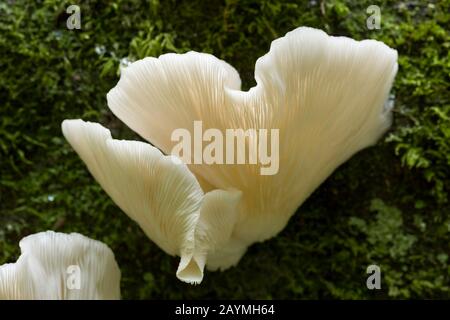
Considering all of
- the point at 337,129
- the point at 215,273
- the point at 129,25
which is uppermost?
the point at 129,25

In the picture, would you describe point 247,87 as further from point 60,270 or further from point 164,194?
point 60,270

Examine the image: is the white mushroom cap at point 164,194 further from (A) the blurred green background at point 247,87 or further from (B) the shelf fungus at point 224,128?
(A) the blurred green background at point 247,87

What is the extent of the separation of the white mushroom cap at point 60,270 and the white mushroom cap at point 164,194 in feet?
A: 0.74

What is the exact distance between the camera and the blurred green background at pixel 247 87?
213 cm

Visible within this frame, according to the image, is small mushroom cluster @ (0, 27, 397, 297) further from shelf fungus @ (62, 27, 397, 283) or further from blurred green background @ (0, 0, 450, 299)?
blurred green background @ (0, 0, 450, 299)

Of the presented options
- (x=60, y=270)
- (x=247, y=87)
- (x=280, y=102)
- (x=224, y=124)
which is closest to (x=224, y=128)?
(x=224, y=124)

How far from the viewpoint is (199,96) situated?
180 centimetres

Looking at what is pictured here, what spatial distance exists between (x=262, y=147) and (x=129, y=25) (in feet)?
2.52

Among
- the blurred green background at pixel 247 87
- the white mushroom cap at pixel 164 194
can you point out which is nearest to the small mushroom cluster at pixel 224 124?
the white mushroom cap at pixel 164 194

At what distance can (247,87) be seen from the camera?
7.14 feet

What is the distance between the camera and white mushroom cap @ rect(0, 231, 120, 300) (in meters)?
1.88

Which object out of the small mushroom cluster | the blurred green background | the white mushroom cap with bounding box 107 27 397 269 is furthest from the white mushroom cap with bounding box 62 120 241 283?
the blurred green background

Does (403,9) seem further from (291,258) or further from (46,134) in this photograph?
(46,134)

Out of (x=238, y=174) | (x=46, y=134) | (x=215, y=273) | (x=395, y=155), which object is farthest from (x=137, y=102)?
(x=395, y=155)
